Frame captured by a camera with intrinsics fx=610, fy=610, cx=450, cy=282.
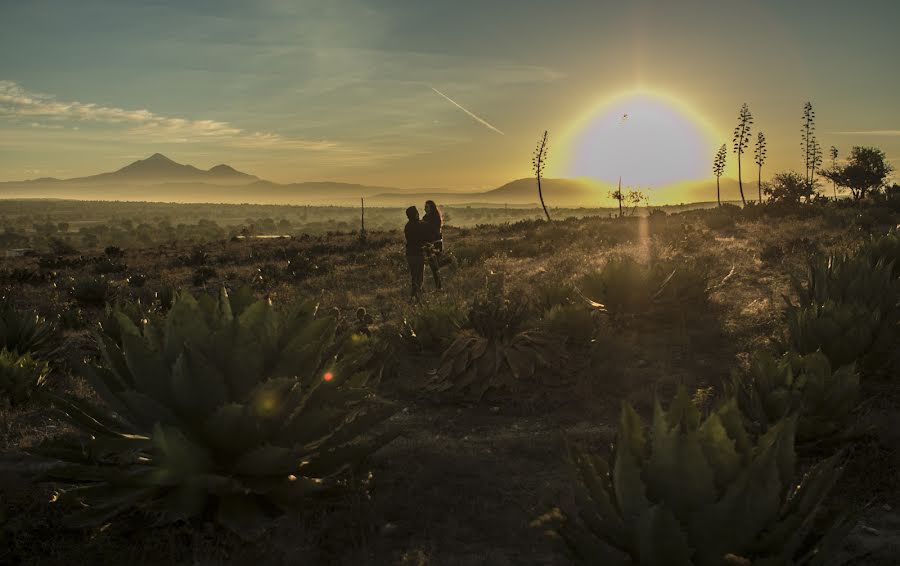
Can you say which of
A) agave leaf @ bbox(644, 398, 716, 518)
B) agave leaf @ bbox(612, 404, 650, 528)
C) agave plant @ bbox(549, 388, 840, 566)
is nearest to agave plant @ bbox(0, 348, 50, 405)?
agave plant @ bbox(549, 388, 840, 566)

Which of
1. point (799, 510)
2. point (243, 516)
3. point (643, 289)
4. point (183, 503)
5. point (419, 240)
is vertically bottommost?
point (243, 516)

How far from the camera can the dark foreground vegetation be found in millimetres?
2320

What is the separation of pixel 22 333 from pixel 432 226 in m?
7.26

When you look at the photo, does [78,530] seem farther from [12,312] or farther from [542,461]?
[12,312]

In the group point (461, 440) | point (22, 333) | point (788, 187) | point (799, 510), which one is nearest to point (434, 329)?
point (461, 440)

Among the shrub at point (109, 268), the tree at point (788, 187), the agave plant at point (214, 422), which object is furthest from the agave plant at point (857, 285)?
the tree at point (788, 187)

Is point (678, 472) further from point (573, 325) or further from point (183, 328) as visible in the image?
point (573, 325)

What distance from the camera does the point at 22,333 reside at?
6.91 meters

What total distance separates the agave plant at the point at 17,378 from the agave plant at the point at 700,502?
5.50 meters

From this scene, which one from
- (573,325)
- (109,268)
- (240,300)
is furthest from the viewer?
(109,268)

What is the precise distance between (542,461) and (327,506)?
1483 mm

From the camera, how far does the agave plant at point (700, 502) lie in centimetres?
212

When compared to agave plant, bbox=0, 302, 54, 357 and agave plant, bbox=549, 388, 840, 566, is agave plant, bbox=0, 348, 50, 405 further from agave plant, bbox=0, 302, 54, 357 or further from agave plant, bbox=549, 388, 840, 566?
agave plant, bbox=549, 388, 840, 566

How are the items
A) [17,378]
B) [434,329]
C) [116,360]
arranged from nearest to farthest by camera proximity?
[116,360] → [17,378] → [434,329]
